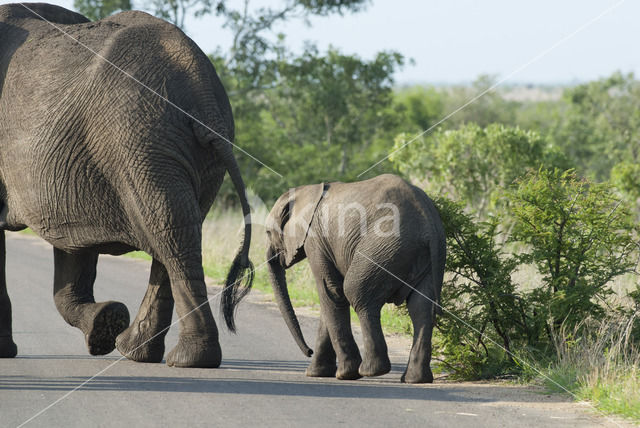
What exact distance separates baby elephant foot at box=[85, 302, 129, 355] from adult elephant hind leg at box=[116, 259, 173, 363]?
0.68 feet

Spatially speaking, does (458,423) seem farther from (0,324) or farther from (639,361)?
(0,324)

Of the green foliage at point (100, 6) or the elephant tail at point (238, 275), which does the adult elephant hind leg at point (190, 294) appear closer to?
the elephant tail at point (238, 275)

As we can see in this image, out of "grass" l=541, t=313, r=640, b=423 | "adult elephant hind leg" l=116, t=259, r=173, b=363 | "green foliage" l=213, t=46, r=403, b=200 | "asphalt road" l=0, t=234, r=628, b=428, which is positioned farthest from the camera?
→ "green foliage" l=213, t=46, r=403, b=200

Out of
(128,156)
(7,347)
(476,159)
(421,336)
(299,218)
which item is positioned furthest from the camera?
(476,159)

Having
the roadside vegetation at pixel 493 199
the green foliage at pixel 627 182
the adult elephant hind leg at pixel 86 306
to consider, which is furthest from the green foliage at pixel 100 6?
the adult elephant hind leg at pixel 86 306

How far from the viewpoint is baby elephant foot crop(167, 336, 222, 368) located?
24.7ft

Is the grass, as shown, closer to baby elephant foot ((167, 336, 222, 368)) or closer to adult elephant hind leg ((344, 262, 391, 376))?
adult elephant hind leg ((344, 262, 391, 376))

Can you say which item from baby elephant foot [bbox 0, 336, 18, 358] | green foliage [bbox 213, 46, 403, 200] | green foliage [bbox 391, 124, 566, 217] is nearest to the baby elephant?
baby elephant foot [bbox 0, 336, 18, 358]

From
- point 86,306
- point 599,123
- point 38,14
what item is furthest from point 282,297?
point 599,123

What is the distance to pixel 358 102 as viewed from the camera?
22.8 metres

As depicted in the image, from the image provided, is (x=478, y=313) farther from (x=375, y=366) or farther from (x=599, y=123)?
(x=599, y=123)

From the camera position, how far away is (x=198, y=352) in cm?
753

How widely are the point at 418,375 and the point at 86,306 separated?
10.1 ft

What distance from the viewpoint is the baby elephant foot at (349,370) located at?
750 cm
